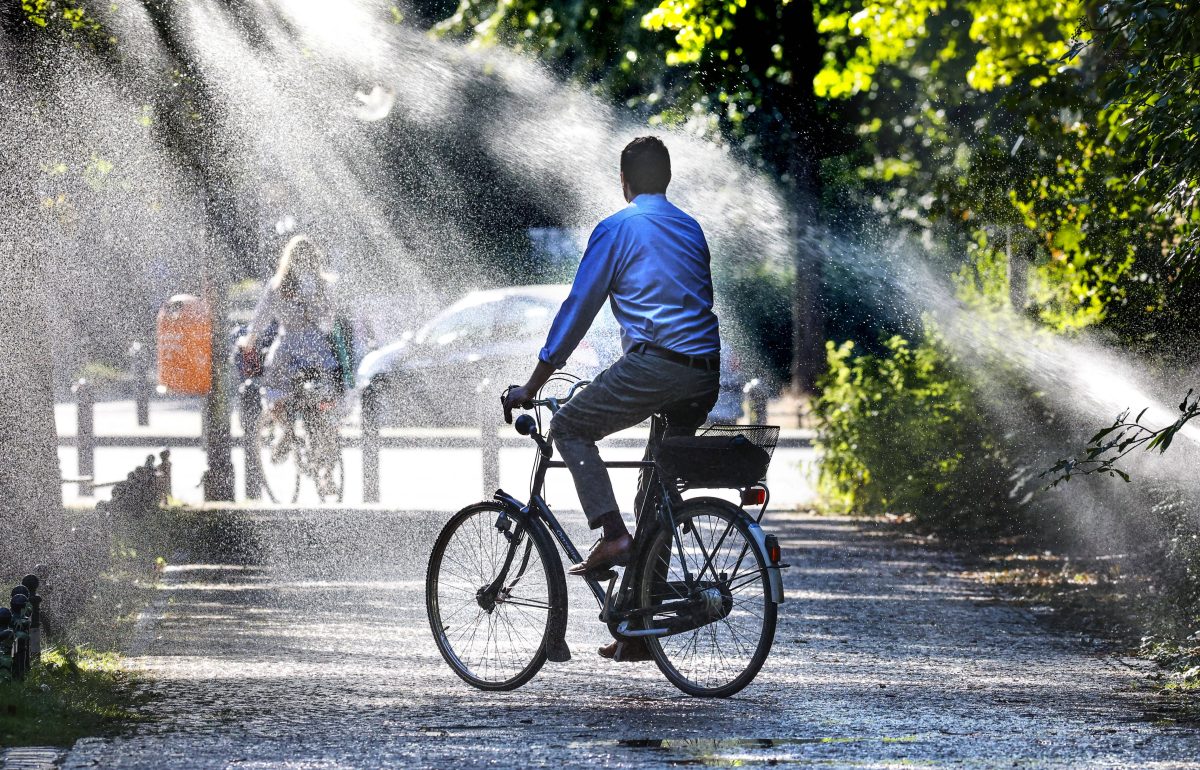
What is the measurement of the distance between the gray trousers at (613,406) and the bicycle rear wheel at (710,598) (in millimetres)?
262

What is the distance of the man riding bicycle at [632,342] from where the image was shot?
591 cm

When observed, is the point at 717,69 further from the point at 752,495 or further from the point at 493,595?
the point at 752,495

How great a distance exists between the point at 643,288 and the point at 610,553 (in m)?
0.94

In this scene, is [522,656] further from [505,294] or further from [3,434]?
[505,294]

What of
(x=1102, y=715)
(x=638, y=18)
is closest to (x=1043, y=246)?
(x=1102, y=715)

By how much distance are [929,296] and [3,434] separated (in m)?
7.26

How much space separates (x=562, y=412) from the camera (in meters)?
5.96

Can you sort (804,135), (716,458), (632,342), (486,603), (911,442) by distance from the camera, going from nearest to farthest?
(716,458) → (632,342) → (486,603) → (911,442) → (804,135)

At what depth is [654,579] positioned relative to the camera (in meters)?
6.05

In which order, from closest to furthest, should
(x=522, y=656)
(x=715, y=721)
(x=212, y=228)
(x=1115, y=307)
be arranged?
(x=715, y=721), (x=522, y=656), (x=1115, y=307), (x=212, y=228)

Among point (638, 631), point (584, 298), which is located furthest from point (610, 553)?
point (584, 298)

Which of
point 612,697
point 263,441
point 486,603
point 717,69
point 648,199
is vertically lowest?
point 612,697

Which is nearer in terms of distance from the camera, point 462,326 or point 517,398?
point 517,398

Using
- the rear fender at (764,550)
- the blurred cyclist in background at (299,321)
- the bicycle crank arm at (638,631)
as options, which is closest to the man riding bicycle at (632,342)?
the bicycle crank arm at (638,631)
